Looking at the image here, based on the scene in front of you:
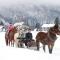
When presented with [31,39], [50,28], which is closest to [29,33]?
[31,39]

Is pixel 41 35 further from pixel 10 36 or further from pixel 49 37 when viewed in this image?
pixel 10 36

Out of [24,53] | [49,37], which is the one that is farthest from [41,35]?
[24,53]

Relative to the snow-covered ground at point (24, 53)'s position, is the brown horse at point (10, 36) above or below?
above

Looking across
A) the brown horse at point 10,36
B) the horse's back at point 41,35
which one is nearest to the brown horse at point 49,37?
the horse's back at point 41,35

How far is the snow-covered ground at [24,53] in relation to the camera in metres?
1.69

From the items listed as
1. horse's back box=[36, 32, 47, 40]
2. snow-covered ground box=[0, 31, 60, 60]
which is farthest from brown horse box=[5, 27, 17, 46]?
horse's back box=[36, 32, 47, 40]

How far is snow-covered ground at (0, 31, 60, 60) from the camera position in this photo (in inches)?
66.7

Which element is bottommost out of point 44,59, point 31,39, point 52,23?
point 44,59

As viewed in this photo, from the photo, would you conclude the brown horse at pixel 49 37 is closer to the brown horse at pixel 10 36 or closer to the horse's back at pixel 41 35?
the horse's back at pixel 41 35

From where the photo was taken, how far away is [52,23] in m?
1.69

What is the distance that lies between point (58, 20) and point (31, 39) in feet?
0.72

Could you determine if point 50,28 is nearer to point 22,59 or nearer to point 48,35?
point 48,35

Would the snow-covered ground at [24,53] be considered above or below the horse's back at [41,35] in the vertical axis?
below

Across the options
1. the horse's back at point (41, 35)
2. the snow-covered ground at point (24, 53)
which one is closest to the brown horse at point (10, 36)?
the snow-covered ground at point (24, 53)
